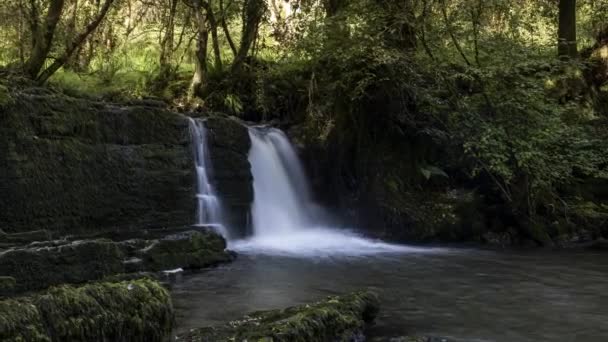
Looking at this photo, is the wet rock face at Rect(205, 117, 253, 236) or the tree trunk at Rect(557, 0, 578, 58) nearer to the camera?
the wet rock face at Rect(205, 117, 253, 236)

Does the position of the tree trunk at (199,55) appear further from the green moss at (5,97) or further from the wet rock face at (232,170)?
the green moss at (5,97)

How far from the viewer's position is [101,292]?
3607mm

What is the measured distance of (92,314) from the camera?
348 cm

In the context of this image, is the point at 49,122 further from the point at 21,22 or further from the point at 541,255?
the point at 541,255

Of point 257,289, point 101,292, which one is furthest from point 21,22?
point 101,292

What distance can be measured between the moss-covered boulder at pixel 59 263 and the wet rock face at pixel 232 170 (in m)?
3.79

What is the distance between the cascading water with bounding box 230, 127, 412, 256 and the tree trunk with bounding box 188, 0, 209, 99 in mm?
3182

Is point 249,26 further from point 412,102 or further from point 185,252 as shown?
point 185,252

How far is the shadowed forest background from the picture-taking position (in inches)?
448

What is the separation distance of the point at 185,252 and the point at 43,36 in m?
5.80

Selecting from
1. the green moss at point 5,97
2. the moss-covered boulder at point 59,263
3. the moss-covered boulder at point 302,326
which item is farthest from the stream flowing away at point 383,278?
the green moss at point 5,97

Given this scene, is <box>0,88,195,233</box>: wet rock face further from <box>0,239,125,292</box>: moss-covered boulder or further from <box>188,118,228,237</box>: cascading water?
<box>0,239,125,292</box>: moss-covered boulder

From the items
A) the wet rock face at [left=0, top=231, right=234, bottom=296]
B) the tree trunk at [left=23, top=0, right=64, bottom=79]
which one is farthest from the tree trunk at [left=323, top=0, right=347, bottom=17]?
the wet rock face at [left=0, top=231, right=234, bottom=296]

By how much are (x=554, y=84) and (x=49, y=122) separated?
40.3 feet
